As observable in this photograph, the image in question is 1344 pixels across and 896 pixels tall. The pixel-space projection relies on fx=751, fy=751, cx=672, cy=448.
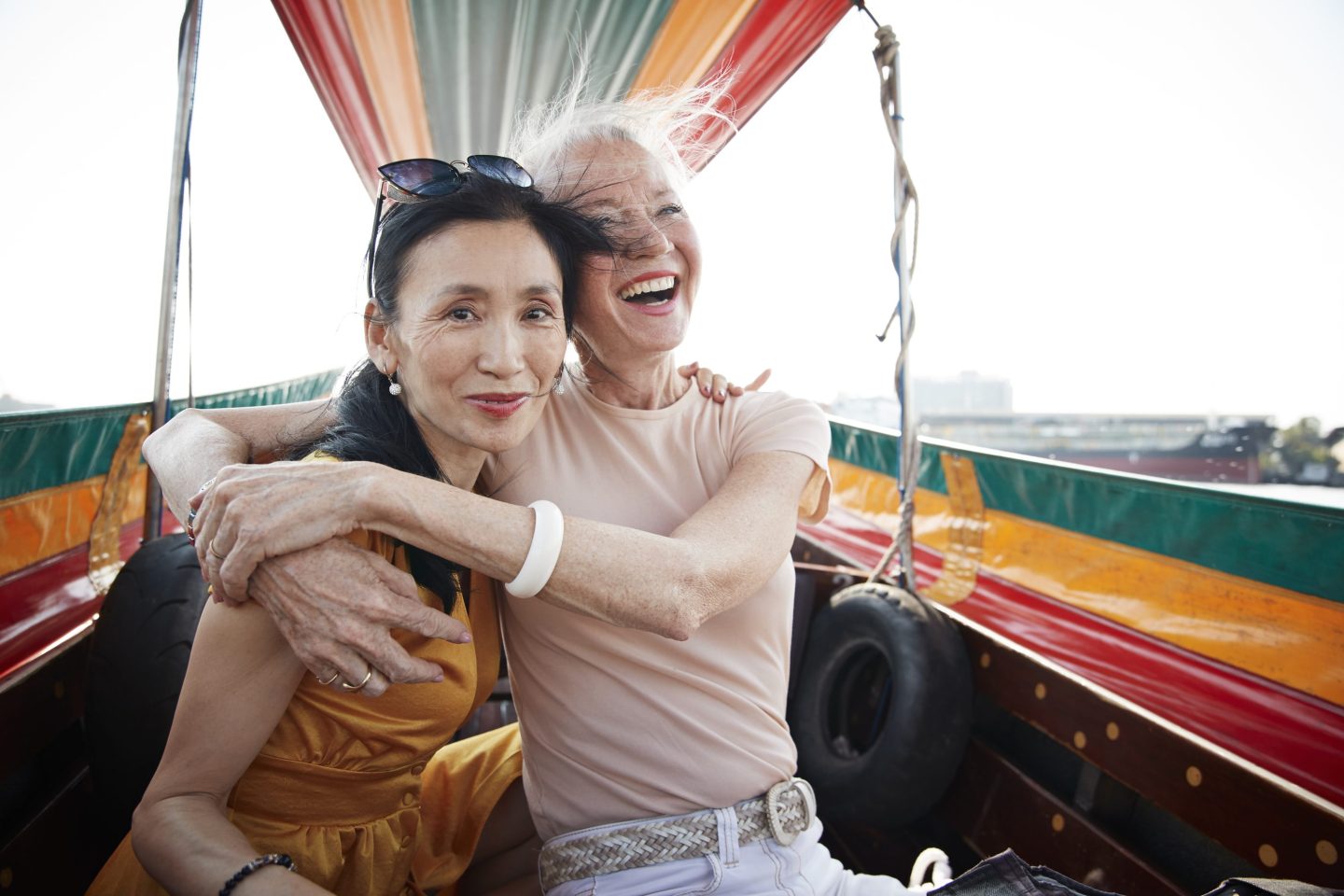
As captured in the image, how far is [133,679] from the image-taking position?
4.75 ft

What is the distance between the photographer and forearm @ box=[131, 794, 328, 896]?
2.90 ft

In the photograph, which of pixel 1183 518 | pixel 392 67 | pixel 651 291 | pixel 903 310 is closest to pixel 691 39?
pixel 392 67

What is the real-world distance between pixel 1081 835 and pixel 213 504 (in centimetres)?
176

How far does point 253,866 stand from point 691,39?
3.68 m

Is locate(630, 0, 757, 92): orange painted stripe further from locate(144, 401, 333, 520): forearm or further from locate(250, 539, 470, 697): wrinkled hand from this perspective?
locate(250, 539, 470, 697): wrinkled hand

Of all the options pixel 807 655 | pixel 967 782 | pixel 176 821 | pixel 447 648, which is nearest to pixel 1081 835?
pixel 967 782

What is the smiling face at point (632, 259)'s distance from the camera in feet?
4.73

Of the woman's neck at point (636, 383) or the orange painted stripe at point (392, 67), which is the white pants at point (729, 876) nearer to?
the woman's neck at point (636, 383)

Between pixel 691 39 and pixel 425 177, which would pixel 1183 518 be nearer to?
A: pixel 425 177

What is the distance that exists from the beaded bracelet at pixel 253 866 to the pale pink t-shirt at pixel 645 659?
18.0 inches

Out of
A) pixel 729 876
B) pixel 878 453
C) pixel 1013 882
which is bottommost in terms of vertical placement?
pixel 729 876

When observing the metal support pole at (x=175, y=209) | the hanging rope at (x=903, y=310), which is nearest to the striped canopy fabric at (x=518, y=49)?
the hanging rope at (x=903, y=310)

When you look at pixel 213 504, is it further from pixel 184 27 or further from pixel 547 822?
pixel 184 27

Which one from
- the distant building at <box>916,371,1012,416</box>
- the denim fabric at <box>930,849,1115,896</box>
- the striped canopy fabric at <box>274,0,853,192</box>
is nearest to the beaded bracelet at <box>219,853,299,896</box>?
the denim fabric at <box>930,849,1115,896</box>
